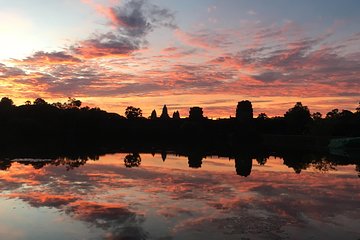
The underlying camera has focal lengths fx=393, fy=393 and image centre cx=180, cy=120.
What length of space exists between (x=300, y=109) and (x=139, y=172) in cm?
14981

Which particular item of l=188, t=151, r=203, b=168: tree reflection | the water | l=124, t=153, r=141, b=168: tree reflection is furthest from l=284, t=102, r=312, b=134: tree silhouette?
the water

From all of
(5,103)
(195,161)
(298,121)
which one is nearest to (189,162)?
(195,161)

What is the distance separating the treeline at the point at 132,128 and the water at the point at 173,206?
6311 cm

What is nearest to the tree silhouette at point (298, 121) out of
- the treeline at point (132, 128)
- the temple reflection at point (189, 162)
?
the treeline at point (132, 128)

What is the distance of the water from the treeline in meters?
63.1

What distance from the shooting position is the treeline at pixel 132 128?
119 m

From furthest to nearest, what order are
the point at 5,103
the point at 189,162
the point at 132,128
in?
1. the point at 132,128
2. the point at 5,103
3. the point at 189,162

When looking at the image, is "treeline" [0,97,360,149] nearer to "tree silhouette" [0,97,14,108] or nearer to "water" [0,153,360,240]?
"tree silhouette" [0,97,14,108]

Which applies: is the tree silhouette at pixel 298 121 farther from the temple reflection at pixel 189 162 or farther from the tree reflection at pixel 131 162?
the tree reflection at pixel 131 162

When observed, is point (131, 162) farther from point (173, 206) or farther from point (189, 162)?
point (173, 206)

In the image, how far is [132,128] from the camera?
557ft

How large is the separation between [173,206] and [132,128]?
148m

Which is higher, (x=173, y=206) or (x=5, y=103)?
(x=5, y=103)

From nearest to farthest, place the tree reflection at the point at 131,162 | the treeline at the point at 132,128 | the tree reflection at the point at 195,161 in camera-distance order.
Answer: the tree reflection at the point at 131,162 → the tree reflection at the point at 195,161 → the treeline at the point at 132,128
